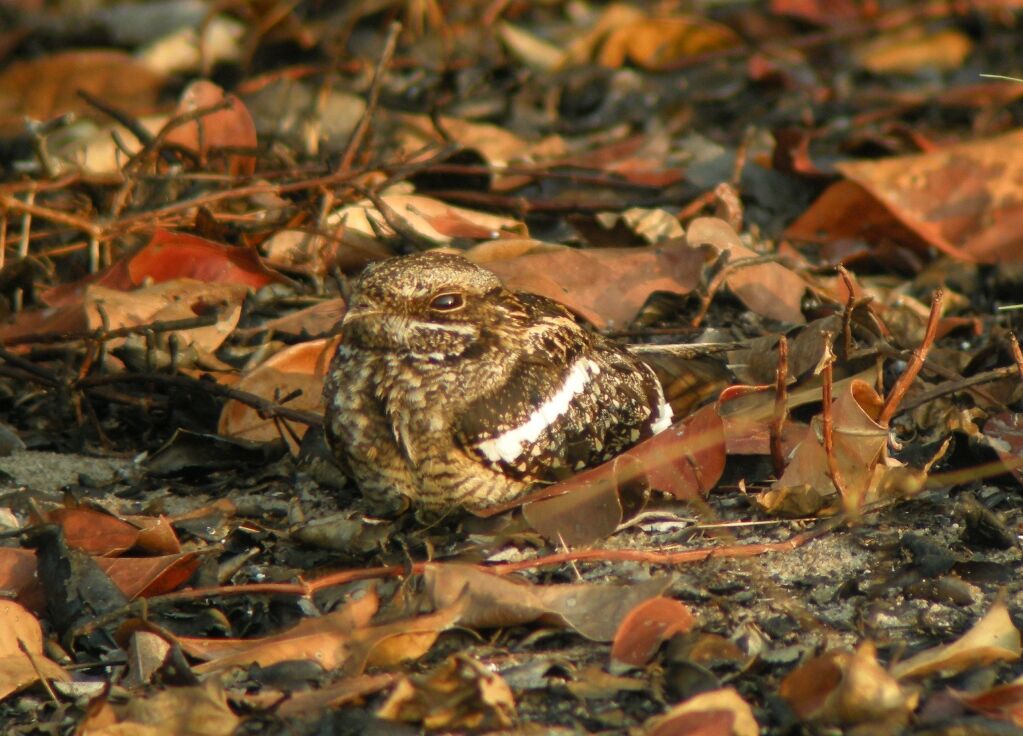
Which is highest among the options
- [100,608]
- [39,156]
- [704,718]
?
[39,156]

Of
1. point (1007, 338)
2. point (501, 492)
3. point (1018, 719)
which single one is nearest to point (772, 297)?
point (1007, 338)

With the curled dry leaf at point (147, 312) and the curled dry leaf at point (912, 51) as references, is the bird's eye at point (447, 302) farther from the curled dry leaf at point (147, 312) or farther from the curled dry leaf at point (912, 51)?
the curled dry leaf at point (912, 51)

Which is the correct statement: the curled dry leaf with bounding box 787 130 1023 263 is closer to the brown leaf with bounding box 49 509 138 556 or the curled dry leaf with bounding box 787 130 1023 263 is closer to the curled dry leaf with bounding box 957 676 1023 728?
the curled dry leaf with bounding box 957 676 1023 728

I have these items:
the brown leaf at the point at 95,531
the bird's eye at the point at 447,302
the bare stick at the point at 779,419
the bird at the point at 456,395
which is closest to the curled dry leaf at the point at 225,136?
the bird at the point at 456,395

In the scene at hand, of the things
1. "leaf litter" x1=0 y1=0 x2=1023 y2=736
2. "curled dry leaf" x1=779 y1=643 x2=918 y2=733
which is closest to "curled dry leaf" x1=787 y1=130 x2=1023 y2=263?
"leaf litter" x1=0 y1=0 x2=1023 y2=736

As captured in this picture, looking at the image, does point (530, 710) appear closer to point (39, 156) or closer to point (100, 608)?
point (100, 608)

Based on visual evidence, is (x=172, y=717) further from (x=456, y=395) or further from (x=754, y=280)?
(x=754, y=280)

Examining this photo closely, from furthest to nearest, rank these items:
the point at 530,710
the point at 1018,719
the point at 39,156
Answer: the point at 39,156
the point at 530,710
the point at 1018,719
